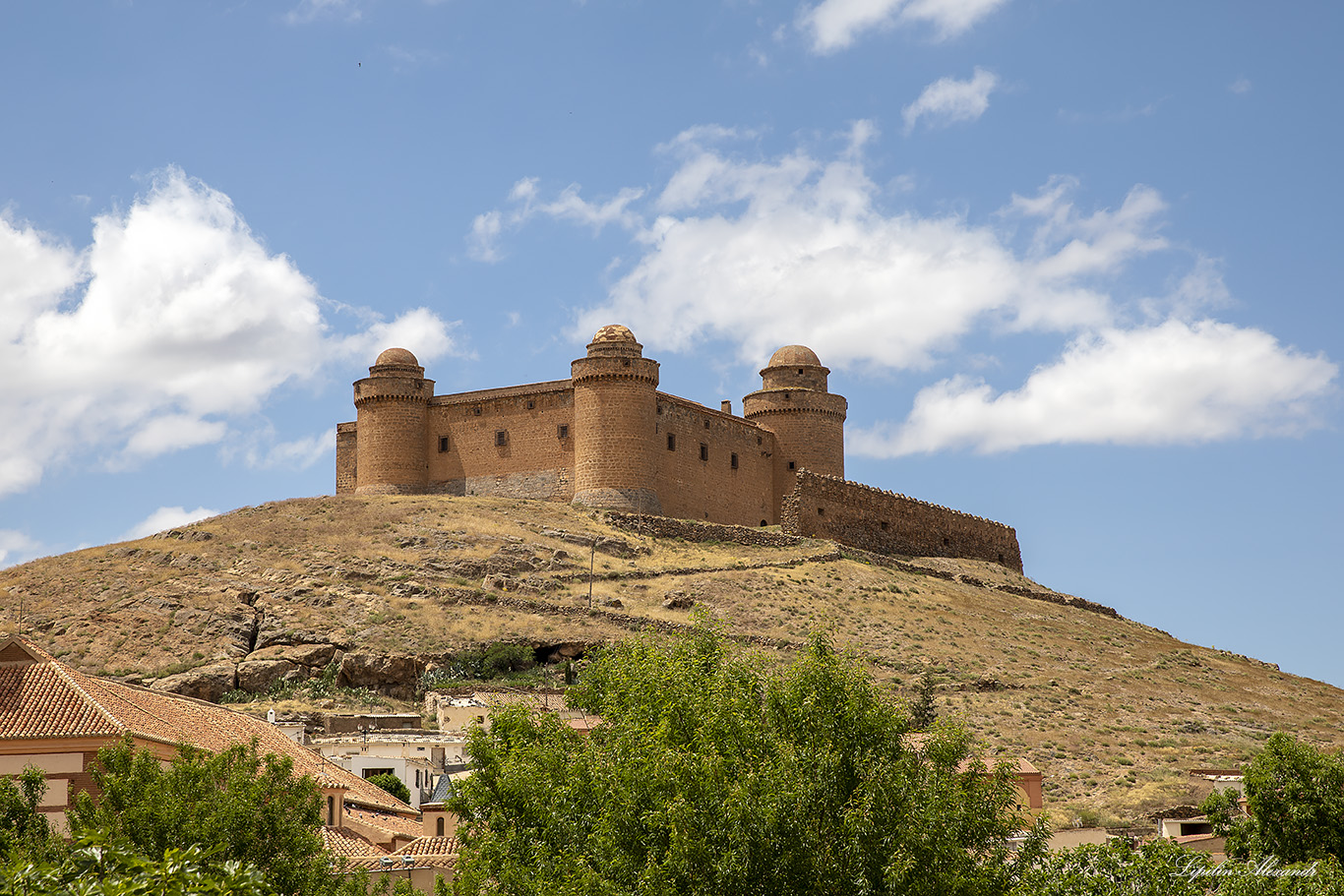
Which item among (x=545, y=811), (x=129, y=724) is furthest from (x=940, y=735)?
(x=129, y=724)

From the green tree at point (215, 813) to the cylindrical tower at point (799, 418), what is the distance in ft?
166

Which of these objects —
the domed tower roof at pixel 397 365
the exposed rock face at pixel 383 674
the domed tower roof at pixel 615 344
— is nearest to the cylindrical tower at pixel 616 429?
the domed tower roof at pixel 615 344

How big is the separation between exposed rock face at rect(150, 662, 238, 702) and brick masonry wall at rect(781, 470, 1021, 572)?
2669cm

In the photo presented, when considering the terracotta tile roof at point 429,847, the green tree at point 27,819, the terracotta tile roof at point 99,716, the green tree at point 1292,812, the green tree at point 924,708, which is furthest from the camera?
the green tree at point 924,708

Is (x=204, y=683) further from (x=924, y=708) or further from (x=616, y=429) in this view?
(x=616, y=429)

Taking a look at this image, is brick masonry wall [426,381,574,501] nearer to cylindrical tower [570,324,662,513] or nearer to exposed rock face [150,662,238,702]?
cylindrical tower [570,324,662,513]

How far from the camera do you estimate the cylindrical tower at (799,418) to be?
6881 centimetres

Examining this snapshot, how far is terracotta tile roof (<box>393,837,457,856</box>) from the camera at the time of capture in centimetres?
2384

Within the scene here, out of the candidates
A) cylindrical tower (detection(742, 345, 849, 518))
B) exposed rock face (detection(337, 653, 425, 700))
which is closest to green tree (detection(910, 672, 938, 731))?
exposed rock face (detection(337, 653, 425, 700))

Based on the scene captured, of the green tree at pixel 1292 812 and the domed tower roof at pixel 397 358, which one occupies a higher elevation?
the domed tower roof at pixel 397 358

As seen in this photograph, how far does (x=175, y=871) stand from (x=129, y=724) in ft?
44.8

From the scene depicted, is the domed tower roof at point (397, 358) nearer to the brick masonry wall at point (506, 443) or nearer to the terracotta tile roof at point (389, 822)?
the brick masonry wall at point (506, 443)

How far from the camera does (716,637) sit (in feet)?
69.2

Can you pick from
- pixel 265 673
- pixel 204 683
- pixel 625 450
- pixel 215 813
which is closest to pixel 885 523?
pixel 625 450
